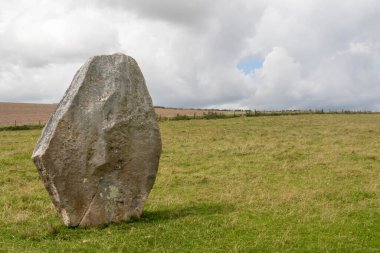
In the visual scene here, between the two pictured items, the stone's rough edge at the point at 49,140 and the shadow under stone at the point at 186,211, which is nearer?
the stone's rough edge at the point at 49,140

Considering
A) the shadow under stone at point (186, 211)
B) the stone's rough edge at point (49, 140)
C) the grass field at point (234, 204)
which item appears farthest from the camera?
the shadow under stone at point (186, 211)

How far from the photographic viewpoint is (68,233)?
41.7 ft

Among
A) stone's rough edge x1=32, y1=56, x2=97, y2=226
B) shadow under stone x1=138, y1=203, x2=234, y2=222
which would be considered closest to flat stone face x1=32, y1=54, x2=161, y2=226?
stone's rough edge x1=32, y1=56, x2=97, y2=226

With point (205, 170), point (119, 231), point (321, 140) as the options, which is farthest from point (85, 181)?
point (321, 140)

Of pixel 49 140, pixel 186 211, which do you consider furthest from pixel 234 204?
pixel 49 140

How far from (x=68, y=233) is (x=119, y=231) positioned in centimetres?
133

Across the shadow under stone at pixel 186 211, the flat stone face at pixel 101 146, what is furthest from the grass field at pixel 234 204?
the flat stone face at pixel 101 146

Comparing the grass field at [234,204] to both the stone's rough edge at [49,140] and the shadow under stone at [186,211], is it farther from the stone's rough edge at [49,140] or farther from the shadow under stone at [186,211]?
the stone's rough edge at [49,140]

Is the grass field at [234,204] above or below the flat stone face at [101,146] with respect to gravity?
below

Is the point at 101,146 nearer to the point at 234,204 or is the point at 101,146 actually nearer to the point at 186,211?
the point at 186,211

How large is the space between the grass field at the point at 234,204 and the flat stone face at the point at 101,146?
0.65 m

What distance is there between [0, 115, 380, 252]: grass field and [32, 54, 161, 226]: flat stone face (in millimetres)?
649

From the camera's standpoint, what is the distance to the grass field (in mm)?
11734

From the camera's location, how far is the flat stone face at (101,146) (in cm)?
1287
